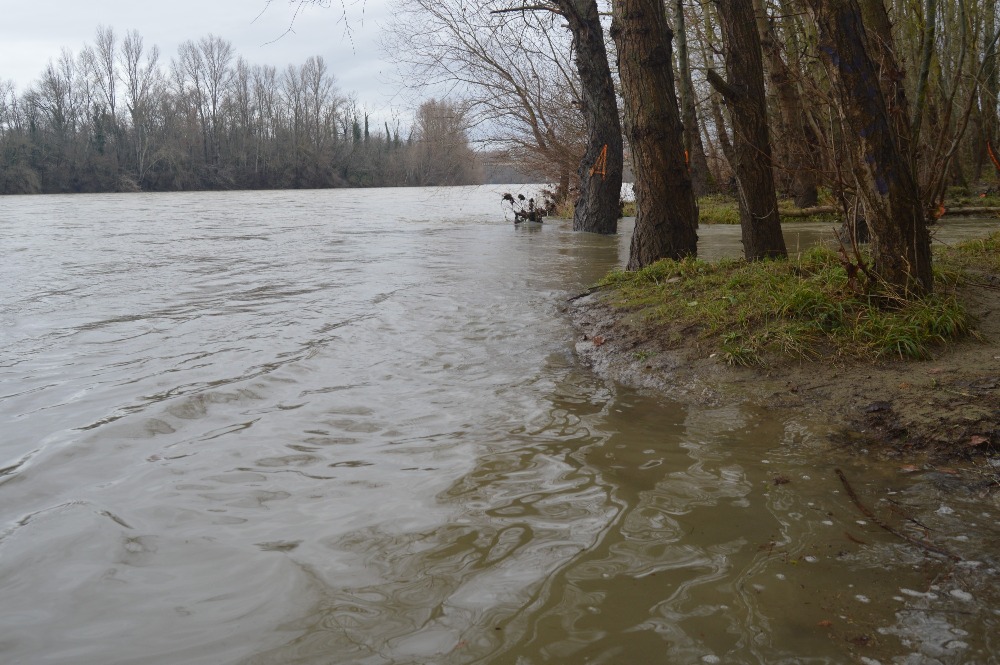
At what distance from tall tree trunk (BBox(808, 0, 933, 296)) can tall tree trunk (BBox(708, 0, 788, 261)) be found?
7.10ft

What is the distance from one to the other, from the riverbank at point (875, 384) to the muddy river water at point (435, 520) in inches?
7.7

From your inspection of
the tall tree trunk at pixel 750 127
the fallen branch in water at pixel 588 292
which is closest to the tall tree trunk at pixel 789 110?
the tall tree trunk at pixel 750 127

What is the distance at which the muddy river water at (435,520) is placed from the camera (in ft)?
7.38

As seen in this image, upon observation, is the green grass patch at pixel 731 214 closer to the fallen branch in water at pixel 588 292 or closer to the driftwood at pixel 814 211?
the driftwood at pixel 814 211

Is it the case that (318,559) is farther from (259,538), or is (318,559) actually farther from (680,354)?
(680,354)

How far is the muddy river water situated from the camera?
225 cm

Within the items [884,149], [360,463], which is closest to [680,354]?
[884,149]

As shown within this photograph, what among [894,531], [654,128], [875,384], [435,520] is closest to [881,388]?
[875,384]

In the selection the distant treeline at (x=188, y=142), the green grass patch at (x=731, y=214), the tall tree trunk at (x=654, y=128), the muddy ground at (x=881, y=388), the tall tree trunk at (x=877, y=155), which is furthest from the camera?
the distant treeline at (x=188, y=142)

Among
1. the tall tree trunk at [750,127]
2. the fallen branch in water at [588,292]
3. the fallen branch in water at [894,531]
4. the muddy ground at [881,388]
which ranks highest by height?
the tall tree trunk at [750,127]

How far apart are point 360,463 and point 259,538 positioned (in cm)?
83

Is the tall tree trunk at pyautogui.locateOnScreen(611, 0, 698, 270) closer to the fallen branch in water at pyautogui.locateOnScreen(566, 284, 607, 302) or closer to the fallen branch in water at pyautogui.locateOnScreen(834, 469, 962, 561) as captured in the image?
the fallen branch in water at pyautogui.locateOnScreen(566, 284, 607, 302)

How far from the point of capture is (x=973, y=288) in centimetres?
543

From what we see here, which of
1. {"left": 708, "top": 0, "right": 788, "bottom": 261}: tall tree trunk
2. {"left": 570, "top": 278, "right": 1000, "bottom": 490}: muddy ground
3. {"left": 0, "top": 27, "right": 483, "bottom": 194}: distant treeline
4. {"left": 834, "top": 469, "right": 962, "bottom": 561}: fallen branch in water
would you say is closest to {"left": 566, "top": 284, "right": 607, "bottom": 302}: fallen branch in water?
{"left": 708, "top": 0, "right": 788, "bottom": 261}: tall tree trunk
